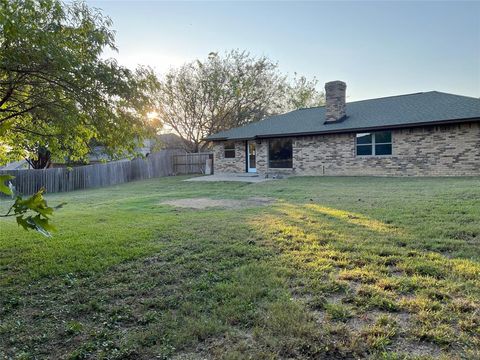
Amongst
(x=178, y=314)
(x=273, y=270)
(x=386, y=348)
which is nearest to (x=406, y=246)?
(x=273, y=270)

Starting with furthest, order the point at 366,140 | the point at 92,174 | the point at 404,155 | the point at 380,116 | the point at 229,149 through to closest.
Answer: the point at 229,149, the point at 92,174, the point at 380,116, the point at 366,140, the point at 404,155

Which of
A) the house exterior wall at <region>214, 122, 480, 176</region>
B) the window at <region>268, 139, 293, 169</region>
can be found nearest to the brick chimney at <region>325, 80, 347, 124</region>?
the house exterior wall at <region>214, 122, 480, 176</region>

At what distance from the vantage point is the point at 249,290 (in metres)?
3.46

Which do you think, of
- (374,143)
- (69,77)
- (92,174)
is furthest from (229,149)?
(69,77)

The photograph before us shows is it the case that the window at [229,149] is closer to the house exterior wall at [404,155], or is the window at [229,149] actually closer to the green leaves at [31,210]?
the house exterior wall at [404,155]

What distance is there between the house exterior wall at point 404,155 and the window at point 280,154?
14.3 inches

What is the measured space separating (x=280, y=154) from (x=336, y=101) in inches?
167

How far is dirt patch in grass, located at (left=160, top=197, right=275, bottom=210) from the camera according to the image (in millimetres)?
9352

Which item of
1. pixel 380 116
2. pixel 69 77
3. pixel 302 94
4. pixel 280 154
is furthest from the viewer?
pixel 302 94

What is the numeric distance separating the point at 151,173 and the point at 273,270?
72.7 feet

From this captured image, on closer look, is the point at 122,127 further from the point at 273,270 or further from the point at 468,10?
the point at 468,10

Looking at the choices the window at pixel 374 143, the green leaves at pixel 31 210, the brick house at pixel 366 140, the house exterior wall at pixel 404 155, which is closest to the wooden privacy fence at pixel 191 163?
the brick house at pixel 366 140

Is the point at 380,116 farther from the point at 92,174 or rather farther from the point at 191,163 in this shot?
the point at 92,174

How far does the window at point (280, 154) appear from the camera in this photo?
1972 centimetres
